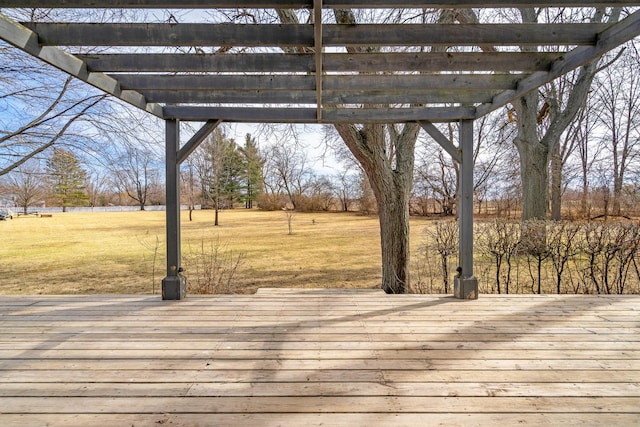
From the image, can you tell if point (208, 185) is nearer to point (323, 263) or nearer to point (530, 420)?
point (323, 263)

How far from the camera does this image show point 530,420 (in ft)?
5.47

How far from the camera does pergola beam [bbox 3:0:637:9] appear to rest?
1.76 metres

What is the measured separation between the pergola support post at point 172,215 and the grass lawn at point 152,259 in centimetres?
185

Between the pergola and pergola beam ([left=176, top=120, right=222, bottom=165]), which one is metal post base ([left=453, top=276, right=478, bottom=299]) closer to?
the pergola

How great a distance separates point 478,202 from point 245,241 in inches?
486

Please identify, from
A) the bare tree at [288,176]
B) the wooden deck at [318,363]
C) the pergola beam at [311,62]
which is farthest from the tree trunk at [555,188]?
the pergola beam at [311,62]

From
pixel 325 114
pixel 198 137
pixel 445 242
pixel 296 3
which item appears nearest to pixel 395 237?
pixel 445 242

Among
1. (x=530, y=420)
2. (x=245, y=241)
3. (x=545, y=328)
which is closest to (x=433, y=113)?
(x=545, y=328)

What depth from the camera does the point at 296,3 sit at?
1.77 m

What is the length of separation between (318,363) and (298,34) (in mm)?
2138

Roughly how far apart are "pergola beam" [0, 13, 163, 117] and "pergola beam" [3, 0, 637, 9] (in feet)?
0.69

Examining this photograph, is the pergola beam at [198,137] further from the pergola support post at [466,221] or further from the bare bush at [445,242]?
the bare bush at [445,242]

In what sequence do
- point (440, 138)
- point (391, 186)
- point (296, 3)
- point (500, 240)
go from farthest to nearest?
point (391, 186)
point (500, 240)
point (440, 138)
point (296, 3)

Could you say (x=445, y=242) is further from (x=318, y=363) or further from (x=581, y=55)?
(x=318, y=363)
